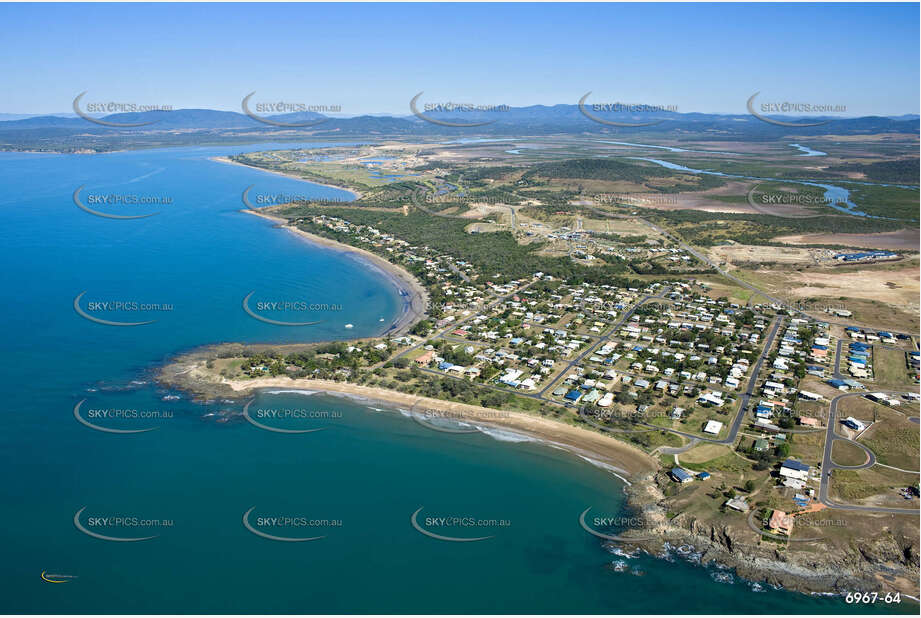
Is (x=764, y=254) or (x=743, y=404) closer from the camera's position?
(x=743, y=404)

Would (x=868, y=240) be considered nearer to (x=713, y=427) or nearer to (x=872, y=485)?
(x=713, y=427)

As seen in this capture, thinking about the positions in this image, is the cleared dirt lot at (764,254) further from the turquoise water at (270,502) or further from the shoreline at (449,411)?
the turquoise water at (270,502)

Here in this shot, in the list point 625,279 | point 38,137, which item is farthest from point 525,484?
point 38,137

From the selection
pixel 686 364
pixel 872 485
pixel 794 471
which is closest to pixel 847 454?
pixel 872 485

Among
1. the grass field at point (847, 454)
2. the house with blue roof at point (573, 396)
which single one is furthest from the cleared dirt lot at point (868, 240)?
the house with blue roof at point (573, 396)

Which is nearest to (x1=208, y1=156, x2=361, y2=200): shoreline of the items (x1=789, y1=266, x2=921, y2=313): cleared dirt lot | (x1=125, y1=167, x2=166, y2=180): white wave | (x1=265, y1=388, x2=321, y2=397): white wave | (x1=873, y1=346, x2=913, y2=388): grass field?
(x1=125, y1=167, x2=166, y2=180): white wave

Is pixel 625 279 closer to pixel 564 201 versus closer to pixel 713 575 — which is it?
pixel 713 575

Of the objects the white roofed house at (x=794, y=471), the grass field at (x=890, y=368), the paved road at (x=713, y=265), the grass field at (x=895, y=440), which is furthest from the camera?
the paved road at (x=713, y=265)

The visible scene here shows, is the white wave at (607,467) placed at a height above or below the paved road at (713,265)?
below
